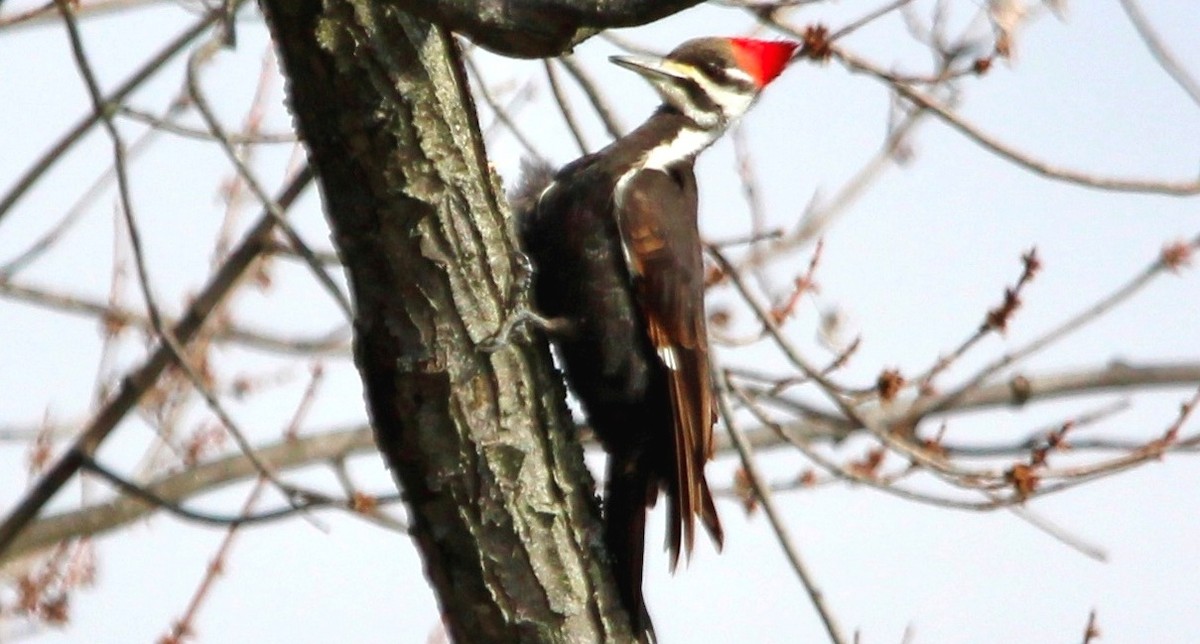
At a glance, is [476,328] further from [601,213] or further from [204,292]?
[204,292]

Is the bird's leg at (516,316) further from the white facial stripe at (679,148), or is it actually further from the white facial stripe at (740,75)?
the white facial stripe at (740,75)

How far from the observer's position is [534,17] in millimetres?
2285

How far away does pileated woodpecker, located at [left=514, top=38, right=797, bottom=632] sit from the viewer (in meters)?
3.40

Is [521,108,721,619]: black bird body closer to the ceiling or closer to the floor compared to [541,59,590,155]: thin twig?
closer to the floor

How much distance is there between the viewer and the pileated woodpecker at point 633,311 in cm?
340

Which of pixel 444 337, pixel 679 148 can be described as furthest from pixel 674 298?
pixel 444 337

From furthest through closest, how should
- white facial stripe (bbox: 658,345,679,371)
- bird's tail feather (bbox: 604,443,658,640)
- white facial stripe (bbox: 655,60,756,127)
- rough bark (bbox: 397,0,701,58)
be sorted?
white facial stripe (bbox: 655,60,756,127)
white facial stripe (bbox: 658,345,679,371)
bird's tail feather (bbox: 604,443,658,640)
rough bark (bbox: 397,0,701,58)

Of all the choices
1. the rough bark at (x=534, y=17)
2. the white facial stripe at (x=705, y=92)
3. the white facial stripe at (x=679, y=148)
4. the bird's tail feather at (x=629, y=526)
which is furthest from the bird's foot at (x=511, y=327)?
the white facial stripe at (x=705, y=92)

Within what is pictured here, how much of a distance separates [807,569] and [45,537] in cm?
279

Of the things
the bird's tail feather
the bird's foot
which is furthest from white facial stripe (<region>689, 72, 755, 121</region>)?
the bird's foot

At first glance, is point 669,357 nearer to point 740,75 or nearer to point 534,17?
point 740,75

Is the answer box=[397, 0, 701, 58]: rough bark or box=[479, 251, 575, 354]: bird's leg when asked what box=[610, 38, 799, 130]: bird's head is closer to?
box=[479, 251, 575, 354]: bird's leg

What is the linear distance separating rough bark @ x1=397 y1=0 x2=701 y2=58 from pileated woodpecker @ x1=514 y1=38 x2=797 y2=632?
3.42 ft

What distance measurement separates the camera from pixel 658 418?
3539 millimetres
